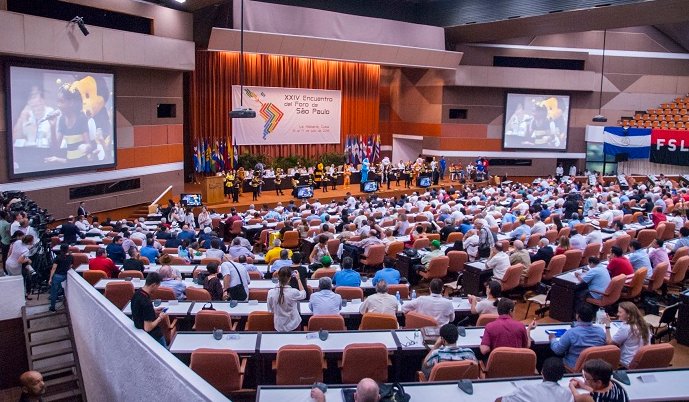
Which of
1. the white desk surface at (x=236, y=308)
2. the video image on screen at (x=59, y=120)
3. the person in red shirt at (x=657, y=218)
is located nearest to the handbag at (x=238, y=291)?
the white desk surface at (x=236, y=308)

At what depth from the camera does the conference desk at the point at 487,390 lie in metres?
4.85

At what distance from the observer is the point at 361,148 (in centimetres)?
2930

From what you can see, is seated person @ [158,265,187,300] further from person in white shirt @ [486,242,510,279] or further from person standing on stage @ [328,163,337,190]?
person standing on stage @ [328,163,337,190]

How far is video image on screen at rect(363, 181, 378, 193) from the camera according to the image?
23734 mm

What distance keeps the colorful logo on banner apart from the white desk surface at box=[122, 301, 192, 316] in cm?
1837

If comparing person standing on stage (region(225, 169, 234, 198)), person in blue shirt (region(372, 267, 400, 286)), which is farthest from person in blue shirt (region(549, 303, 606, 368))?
person standing on stage (region(225, 169, 234, 198))

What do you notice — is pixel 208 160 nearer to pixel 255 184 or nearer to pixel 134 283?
pixel 255 184

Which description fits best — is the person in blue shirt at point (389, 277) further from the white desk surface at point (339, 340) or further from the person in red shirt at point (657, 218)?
the person in red shirt at point (657, 218)

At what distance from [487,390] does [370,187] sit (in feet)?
62.0

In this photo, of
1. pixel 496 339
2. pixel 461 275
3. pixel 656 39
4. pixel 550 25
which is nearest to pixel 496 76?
pixel 550 25

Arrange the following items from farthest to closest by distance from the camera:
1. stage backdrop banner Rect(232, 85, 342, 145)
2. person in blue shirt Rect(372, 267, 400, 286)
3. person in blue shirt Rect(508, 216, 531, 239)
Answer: stage backdrop banner Rect(232, 85, 342, 145) → person in blue shirt Rect(508, 216, 531, 239) → person in blue shirt Rect(372, 267, 400, 286)

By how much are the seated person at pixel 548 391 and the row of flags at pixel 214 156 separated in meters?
20.5

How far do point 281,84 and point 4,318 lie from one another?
19.4 m

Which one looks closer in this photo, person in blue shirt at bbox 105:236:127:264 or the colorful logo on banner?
person in blue shirt at bbox 105:236:127:264
